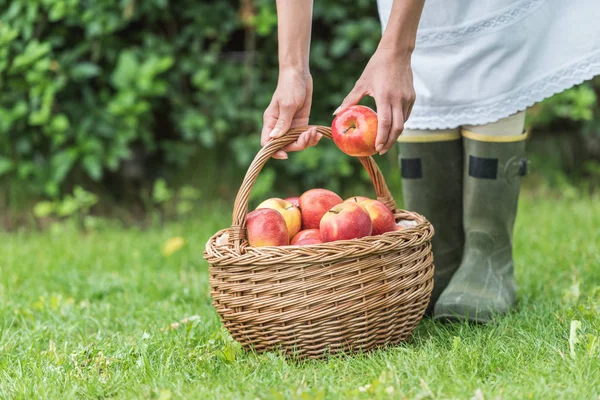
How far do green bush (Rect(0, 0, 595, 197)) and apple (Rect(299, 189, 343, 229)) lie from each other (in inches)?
60.2

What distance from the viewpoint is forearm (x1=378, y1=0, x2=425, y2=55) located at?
1.55 meters

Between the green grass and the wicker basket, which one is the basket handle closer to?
the wicker basket

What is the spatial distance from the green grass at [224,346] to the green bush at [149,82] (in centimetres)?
77

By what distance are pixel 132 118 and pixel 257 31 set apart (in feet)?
2.25

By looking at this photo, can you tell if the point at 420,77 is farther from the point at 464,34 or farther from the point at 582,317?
the point at 582,317

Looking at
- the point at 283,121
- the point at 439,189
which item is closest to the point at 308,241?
the point at 283,121

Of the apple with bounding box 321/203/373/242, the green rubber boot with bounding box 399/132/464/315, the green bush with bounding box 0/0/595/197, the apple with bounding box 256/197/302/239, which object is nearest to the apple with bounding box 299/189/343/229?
the apple with bounding box 256/197/302/239

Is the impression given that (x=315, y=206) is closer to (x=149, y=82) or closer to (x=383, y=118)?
(x=383, y=118)

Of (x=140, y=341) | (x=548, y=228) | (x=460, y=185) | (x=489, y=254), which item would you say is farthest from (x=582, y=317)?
(x=548, y=228)

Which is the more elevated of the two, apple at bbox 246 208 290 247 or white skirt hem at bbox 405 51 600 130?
white skirt hem at bbox 405 51 600 130

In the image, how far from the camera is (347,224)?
156cm

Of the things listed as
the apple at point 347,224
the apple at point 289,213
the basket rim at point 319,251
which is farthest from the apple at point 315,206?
the basket rim at point 319,251

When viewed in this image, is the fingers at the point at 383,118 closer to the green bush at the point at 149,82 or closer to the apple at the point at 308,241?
the apple at the point at 308,241

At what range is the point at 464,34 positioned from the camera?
1838mm
